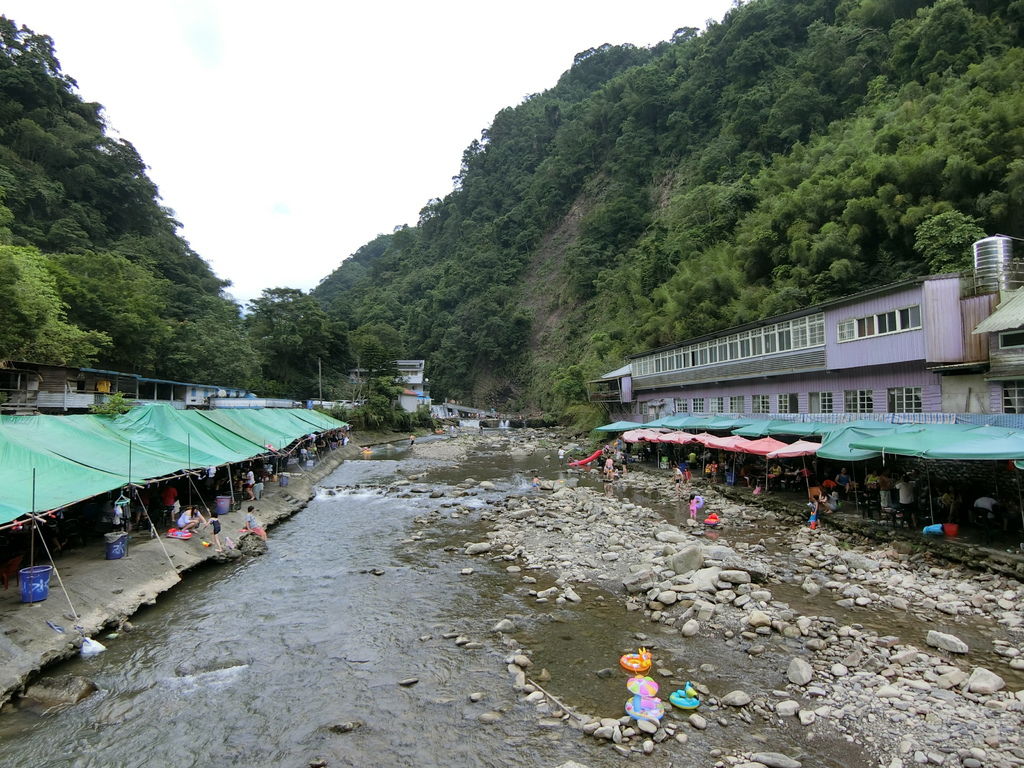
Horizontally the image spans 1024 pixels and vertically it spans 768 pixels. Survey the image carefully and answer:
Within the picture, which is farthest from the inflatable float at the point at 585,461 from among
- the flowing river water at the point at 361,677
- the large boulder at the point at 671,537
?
the flowing river water at the point at 361,677

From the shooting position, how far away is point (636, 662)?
8914 mm

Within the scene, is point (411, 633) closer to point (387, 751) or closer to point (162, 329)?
point (387, 751)

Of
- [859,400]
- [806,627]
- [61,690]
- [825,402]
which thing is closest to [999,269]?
[859,400]

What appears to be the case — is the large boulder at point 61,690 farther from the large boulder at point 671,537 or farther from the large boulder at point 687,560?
the large boulder at point 671,537

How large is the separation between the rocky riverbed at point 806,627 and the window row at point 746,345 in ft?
31.7

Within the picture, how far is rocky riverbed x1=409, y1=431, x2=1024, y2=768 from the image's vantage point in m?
6.96

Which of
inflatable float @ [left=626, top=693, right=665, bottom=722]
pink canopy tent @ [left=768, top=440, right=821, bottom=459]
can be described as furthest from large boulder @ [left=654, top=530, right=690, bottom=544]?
inflatable float @ [left=626, top=693, right=665, bottom=722]

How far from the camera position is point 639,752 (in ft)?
22.7

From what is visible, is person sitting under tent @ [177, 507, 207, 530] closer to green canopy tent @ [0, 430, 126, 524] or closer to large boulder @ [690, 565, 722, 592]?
green canopy tent @ [0, 430, 126, 524]

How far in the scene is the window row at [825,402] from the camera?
60.3 ft

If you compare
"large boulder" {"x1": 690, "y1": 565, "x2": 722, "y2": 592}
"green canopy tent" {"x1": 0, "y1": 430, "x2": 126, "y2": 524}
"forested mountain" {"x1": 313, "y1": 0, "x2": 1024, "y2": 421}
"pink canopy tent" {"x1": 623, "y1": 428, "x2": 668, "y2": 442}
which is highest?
"forested mountain" {"x1": 313, "y1": 0, "x2": 1024, "y2": 421}

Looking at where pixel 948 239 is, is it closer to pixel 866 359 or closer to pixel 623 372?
pixel 866 359

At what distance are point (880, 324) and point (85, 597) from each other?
82.3 feet

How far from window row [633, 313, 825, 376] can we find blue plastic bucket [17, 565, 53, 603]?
86.5 feet
